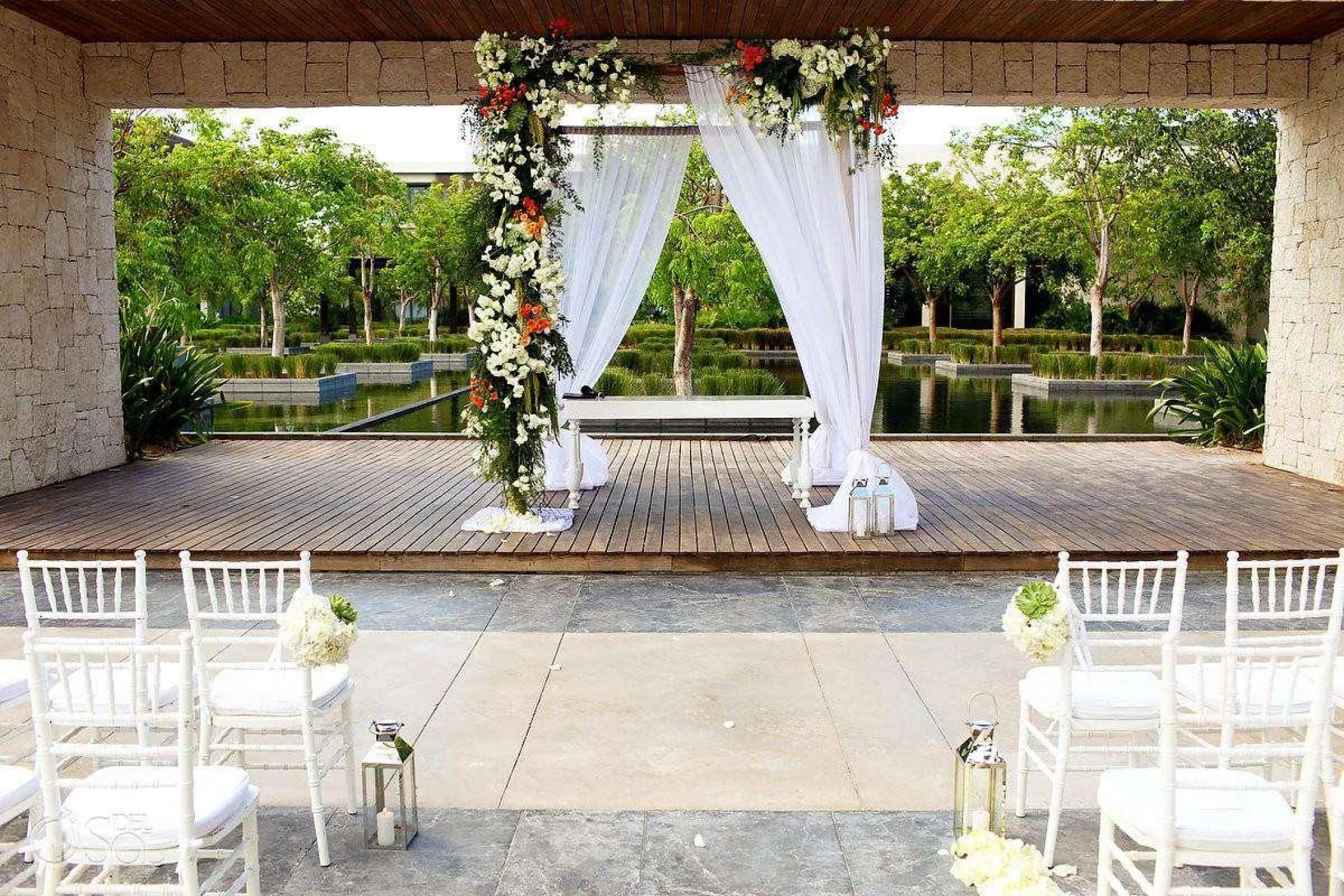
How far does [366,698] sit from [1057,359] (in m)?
19.5

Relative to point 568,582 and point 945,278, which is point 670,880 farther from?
point 945,278

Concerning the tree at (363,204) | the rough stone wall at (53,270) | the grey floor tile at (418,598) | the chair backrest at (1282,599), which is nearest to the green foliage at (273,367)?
the tree at (363,204)

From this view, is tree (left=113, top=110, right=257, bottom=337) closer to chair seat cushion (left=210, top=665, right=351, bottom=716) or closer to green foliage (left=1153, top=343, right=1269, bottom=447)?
green foliage (left=1153, top=343, right=1269, bottom=447)

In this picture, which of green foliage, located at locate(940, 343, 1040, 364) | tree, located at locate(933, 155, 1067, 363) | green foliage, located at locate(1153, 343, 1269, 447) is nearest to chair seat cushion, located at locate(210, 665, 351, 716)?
green foliage, located at locate(1153, 343, 1269, 447)

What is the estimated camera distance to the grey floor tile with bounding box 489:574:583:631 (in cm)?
617

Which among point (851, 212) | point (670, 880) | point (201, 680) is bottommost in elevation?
point (670, 880)

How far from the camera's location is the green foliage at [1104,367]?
72.8 ft

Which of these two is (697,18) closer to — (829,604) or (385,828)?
(829,604)

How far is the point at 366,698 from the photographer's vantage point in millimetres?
5047

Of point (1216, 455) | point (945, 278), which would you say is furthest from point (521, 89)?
point (945, 278)

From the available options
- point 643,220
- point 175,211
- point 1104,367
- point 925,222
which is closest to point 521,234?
point 643,220

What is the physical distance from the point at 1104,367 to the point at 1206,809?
68.7ft

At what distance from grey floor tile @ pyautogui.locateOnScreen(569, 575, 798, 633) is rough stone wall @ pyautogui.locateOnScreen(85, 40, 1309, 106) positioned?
174 inches

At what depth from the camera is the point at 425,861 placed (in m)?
3.56
